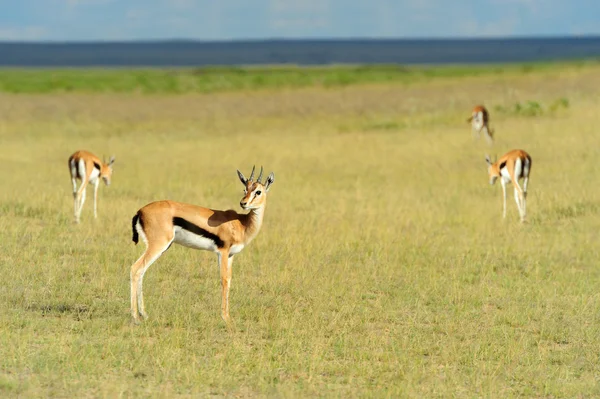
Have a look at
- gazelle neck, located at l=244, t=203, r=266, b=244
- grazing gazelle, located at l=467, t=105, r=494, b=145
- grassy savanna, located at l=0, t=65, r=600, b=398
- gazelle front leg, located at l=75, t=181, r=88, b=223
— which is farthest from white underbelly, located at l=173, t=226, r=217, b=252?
grazing gazelle, located at l=467, t=105, r=494, b=145

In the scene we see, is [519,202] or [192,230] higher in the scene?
[519,202]

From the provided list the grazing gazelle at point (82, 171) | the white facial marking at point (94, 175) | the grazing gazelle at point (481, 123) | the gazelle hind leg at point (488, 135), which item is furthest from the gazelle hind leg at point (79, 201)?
the grazing gazelle at point (481, 123)

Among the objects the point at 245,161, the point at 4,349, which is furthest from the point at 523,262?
the point at 245,161

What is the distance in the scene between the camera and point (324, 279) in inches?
412

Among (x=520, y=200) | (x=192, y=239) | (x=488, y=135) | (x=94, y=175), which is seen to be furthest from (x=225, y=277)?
(x=488, y=135)

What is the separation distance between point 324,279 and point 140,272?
8.79 feet

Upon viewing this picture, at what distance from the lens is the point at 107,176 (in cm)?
1506

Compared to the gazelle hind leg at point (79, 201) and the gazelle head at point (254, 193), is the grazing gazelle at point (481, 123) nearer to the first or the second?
the gazelle hind leg at point (79, 201)

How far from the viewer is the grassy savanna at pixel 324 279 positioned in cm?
711

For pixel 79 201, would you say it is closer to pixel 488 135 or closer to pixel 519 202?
pixel 519 202

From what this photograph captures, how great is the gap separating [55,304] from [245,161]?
13.0m

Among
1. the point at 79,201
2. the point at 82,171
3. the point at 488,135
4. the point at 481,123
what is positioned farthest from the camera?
the point at 481,123

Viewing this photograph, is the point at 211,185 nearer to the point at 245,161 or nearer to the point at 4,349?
the point at 245,161

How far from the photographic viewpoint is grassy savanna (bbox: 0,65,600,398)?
7.11 meters
